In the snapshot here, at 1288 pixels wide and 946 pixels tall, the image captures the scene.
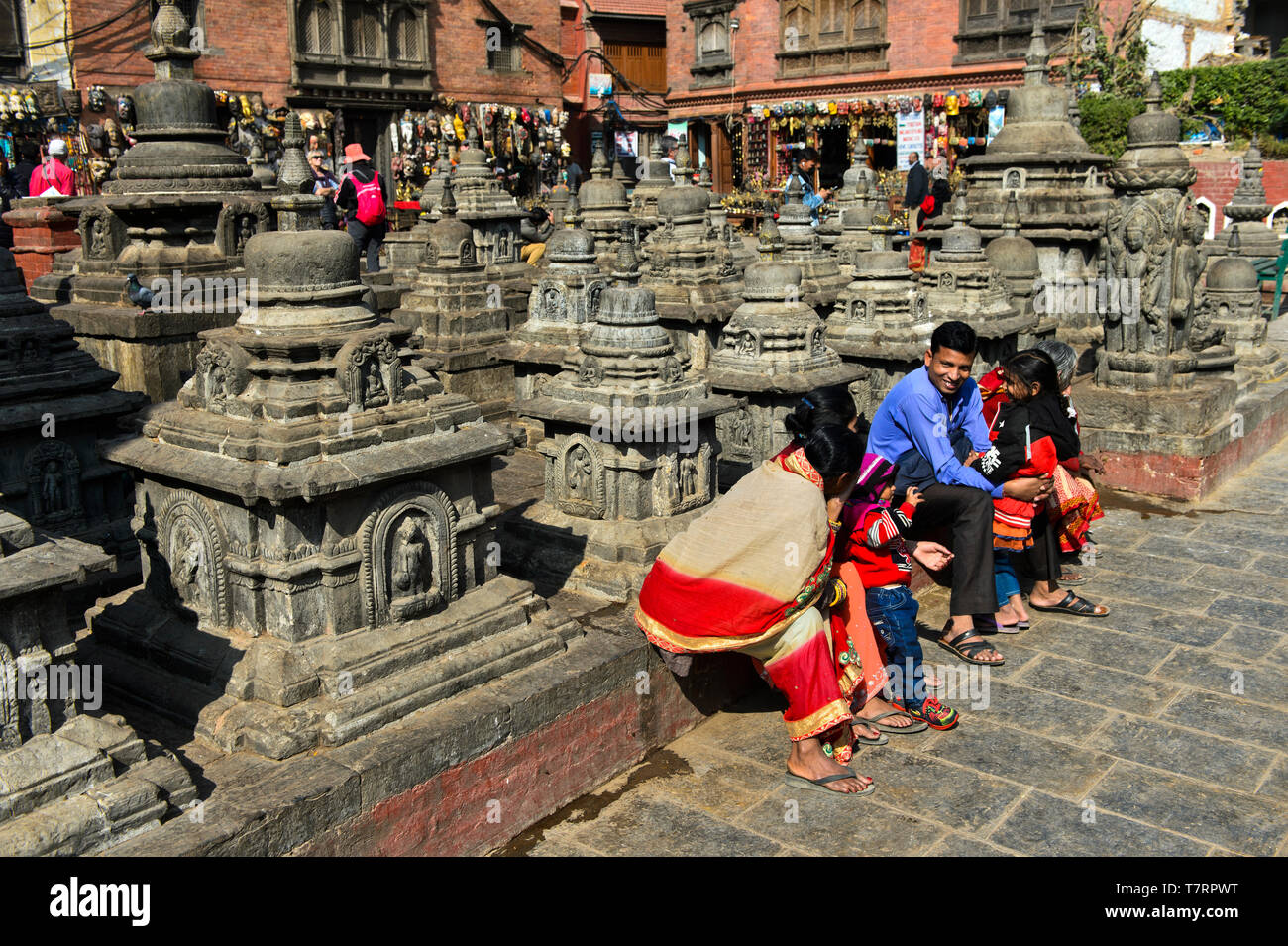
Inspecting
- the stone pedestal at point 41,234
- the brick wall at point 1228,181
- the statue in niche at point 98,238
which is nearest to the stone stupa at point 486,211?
the stone pedestal at point 41,234

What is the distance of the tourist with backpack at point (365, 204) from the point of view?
1302 centimetres

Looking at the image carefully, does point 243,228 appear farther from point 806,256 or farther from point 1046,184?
point 1046,184

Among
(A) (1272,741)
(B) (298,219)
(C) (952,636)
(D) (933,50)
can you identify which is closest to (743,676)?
(C) (952,636)

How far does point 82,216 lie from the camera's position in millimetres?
8352

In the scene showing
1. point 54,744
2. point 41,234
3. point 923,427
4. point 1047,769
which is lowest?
point 1047,769

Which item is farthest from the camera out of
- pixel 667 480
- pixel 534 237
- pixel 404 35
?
pixel 404 35

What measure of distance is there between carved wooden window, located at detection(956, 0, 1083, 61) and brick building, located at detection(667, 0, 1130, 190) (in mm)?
25

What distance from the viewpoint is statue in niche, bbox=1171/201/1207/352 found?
8.73 m

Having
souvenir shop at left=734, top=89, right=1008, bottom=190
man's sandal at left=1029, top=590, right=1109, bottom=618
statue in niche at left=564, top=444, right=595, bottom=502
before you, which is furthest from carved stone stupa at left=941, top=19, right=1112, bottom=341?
souvenir shop at left=734, top=89, right=1008, bottom=190

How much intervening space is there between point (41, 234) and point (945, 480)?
916 cm

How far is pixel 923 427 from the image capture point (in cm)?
549

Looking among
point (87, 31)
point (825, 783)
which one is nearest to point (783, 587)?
point (825, 783)

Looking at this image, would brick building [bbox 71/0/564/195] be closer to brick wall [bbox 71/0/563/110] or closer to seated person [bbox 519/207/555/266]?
brick wall [bbox 71/0/563/110]

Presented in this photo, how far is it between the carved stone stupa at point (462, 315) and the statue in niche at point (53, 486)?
3929mm
